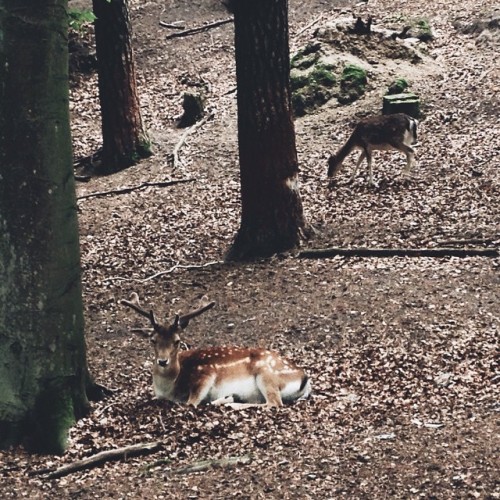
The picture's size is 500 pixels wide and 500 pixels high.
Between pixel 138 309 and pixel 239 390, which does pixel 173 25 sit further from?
pixel 239 390

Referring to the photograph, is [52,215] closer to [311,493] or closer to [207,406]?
[207,406]

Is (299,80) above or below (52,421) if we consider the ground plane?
above

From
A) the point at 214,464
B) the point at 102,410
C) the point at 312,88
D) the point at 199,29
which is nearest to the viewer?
the point at 214,464

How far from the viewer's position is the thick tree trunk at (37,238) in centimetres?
701

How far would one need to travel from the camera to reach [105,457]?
705 cm

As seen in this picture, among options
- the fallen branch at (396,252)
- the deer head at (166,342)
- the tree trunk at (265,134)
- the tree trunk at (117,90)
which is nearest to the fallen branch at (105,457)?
the deer head at (166,342)

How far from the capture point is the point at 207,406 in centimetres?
804

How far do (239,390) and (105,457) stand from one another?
1611 mm

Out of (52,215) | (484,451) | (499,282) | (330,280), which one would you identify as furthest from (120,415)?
(499,282)

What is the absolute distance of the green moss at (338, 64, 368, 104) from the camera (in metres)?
17.9

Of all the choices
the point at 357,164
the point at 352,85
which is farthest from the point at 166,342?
the point at 352,85

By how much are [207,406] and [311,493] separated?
6.56 feet

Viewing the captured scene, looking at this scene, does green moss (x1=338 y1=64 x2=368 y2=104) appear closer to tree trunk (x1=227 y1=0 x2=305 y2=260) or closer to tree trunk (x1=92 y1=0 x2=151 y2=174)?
tree trunk (x1=92 y1=0 x2=151 y2=174)

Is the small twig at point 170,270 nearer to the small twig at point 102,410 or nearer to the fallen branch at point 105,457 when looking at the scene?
the small twig at point 102,410
